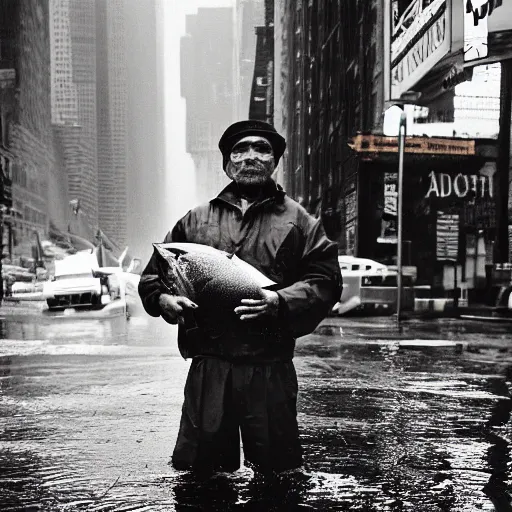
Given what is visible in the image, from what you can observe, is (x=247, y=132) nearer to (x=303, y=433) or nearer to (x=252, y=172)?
(x=252, y=172)

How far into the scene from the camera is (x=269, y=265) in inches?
152

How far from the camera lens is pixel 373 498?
13.2ft

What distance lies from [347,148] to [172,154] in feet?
14.9

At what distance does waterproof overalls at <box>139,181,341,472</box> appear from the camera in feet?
12.4

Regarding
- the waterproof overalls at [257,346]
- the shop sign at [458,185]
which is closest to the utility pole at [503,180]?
the shop sign at [458,185]

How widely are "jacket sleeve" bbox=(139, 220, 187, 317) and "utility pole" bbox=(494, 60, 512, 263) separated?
1492cm

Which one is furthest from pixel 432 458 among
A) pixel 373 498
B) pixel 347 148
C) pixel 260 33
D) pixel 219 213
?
pixel 260 33


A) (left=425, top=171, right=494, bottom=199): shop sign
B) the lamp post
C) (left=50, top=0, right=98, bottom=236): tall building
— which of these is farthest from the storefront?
(left=50, top=0, right=98, bottom=236): tall building

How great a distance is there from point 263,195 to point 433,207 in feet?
51.7

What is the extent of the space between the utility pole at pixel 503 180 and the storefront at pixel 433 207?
157 mm

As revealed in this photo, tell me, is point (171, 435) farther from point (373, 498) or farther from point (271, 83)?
point (271, 83)

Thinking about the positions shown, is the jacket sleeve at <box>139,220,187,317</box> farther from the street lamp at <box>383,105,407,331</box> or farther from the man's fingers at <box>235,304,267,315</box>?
the street lamp at <box>383,105,407,331</box>

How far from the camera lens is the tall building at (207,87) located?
20.6 m

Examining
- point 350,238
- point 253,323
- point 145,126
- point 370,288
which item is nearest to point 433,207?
point 350,238
